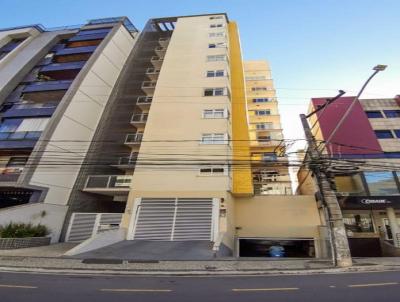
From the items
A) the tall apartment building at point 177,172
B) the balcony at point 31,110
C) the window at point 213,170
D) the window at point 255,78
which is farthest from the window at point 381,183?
the balcony at point 31,110

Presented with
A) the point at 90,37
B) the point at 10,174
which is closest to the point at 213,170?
the point at 10,174

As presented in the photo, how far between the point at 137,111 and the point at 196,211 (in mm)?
13992

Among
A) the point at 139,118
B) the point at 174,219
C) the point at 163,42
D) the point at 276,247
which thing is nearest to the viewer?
the point at 174,219

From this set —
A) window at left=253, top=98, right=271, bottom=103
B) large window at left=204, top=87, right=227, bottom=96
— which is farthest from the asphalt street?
window at left=253, top=98, right=271, bottom=103

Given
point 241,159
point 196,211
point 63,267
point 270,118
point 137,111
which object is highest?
point 270,118

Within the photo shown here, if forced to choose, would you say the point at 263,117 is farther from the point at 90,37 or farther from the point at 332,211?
the point at 332,211

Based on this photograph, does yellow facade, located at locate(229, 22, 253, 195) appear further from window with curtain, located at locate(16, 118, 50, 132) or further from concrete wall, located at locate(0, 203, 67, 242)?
window with curtain, located at locate(16, 118, 50, 132)

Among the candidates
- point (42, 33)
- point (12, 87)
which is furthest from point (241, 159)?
point (42, 33)

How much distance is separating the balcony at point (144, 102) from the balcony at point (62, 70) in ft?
22.8

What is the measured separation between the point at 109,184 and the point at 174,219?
6700 mm

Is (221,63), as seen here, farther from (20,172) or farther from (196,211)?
(20,172)

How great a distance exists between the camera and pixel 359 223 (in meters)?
19.2

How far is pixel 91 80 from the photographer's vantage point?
886 inches

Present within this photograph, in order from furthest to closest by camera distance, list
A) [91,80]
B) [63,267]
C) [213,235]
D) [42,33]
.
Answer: [42,33]
[91,80]
[213,235]
[63,267]
